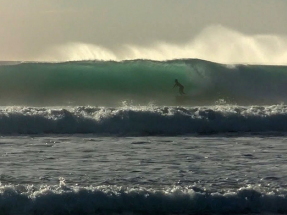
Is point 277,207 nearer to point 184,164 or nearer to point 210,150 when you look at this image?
point 184,164

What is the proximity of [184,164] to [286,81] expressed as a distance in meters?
20.3

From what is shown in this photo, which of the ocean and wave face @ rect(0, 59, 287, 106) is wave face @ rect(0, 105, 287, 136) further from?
wave face @ rect(0, 59, 287, 106)

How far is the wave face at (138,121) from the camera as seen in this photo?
59.7 feet

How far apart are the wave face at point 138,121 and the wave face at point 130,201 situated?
24.5 feet

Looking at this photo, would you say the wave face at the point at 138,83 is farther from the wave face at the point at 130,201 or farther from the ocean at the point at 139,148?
the wave face at the point at 130,201

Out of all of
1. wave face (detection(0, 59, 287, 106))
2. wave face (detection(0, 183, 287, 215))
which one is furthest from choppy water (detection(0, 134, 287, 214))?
wave face (detection(0, 59, 287, 106))

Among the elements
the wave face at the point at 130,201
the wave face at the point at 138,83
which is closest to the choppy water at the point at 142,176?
the wave face at the point at 130,201

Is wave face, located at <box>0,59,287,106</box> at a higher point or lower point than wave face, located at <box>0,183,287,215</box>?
higher

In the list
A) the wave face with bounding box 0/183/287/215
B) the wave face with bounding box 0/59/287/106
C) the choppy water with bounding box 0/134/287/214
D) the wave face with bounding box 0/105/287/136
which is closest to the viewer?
the wave face with bounding box 0/183/287/215

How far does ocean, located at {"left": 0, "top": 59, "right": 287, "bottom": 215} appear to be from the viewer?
10031 millimetres

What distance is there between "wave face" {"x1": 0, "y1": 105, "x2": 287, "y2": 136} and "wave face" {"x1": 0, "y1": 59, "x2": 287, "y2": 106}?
24.5 feet

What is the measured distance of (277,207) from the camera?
33.1 ft

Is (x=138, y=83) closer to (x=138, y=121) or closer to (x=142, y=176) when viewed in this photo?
(x=138, y=121)

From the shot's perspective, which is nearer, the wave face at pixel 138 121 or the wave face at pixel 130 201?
the wave face at pixel 130 201
